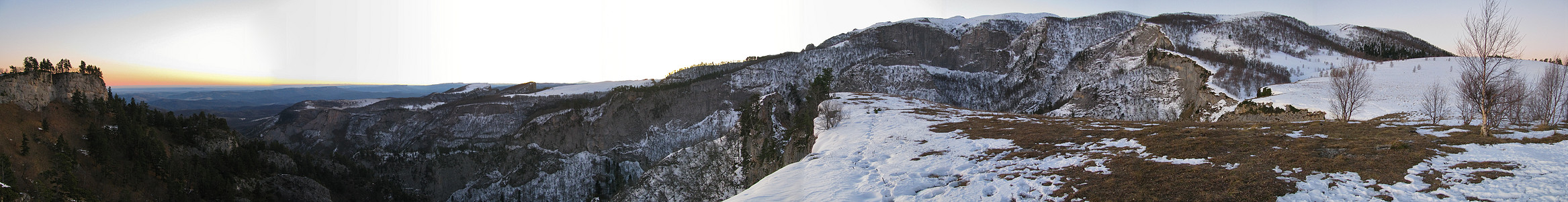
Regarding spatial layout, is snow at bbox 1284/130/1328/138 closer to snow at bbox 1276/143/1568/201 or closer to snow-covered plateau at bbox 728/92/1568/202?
snow-covered plateau at bbox 728/92/1568/202

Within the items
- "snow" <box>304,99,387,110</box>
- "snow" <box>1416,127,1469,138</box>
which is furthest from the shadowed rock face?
"snow" <box>1416,127,1469,138</box>

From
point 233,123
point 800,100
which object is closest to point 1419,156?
point 800,100

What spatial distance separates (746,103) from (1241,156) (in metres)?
40.7

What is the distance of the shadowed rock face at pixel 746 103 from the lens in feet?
175

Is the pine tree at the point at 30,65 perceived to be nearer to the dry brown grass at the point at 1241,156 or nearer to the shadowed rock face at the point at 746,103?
the shadowed rock face at the point at 746,103

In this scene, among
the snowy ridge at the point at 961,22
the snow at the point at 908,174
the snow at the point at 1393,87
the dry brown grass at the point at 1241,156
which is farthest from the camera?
the snowy ridge at the point at 961,22

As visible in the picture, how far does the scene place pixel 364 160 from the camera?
391 feet

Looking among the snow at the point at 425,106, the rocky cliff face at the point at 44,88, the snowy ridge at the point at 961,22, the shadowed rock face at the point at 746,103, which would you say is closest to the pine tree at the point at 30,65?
the rocky cliff face at the point at 44,88

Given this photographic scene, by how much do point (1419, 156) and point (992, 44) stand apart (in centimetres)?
12456

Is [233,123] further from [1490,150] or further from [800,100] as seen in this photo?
[1490,150]

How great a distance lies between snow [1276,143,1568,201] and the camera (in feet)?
22.6

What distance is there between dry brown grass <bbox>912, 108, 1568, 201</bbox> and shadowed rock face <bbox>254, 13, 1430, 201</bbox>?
18731mm

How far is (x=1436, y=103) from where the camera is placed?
23516 mm

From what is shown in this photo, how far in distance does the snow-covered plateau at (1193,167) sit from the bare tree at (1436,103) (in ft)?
36.6
